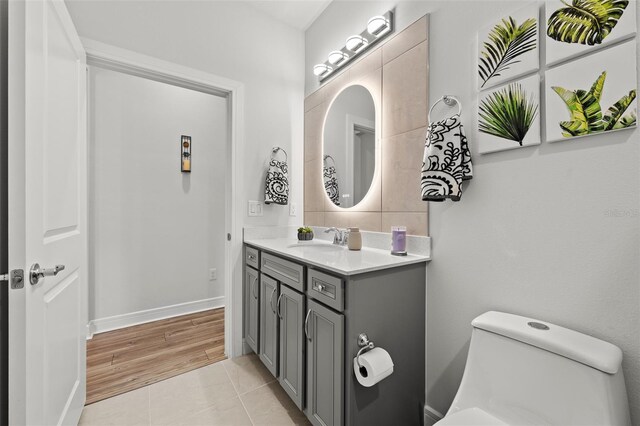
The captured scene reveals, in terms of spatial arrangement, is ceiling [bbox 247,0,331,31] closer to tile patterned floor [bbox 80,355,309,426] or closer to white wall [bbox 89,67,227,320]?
white wall [bbox 89,67,227,320]

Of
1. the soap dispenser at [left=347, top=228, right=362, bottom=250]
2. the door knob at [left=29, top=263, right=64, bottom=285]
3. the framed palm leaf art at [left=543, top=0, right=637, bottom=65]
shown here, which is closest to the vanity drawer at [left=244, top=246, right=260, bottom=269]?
the soap dispenser at [left=347, top=228, right=362, bottom=250]

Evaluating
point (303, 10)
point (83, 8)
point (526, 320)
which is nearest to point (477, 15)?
point (526, 320)

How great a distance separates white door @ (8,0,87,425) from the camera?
859mm

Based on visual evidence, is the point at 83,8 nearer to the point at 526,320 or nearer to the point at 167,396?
the point at 167,396

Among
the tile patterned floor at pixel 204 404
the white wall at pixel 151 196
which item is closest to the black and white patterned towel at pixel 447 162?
the tile patterned floor at pixel 204 404

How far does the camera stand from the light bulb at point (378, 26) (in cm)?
164

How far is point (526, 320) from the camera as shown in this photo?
102cm

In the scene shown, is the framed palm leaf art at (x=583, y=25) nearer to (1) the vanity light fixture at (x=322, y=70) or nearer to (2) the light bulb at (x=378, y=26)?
(2) the light bulb at (x=378, y=26)

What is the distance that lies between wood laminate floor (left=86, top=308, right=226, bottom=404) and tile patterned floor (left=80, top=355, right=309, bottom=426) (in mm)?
110

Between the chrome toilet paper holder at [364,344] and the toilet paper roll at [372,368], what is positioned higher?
the chrome toilet paper holder at [364,344]

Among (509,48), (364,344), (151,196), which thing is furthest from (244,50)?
(364,344)

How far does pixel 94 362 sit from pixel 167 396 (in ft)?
2.54

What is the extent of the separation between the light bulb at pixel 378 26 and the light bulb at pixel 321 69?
49 centimetres

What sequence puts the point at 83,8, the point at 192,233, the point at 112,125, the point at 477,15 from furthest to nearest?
the point at 192,233 → the point at 112,125 → the point at 83,8 → the point at 477,15
